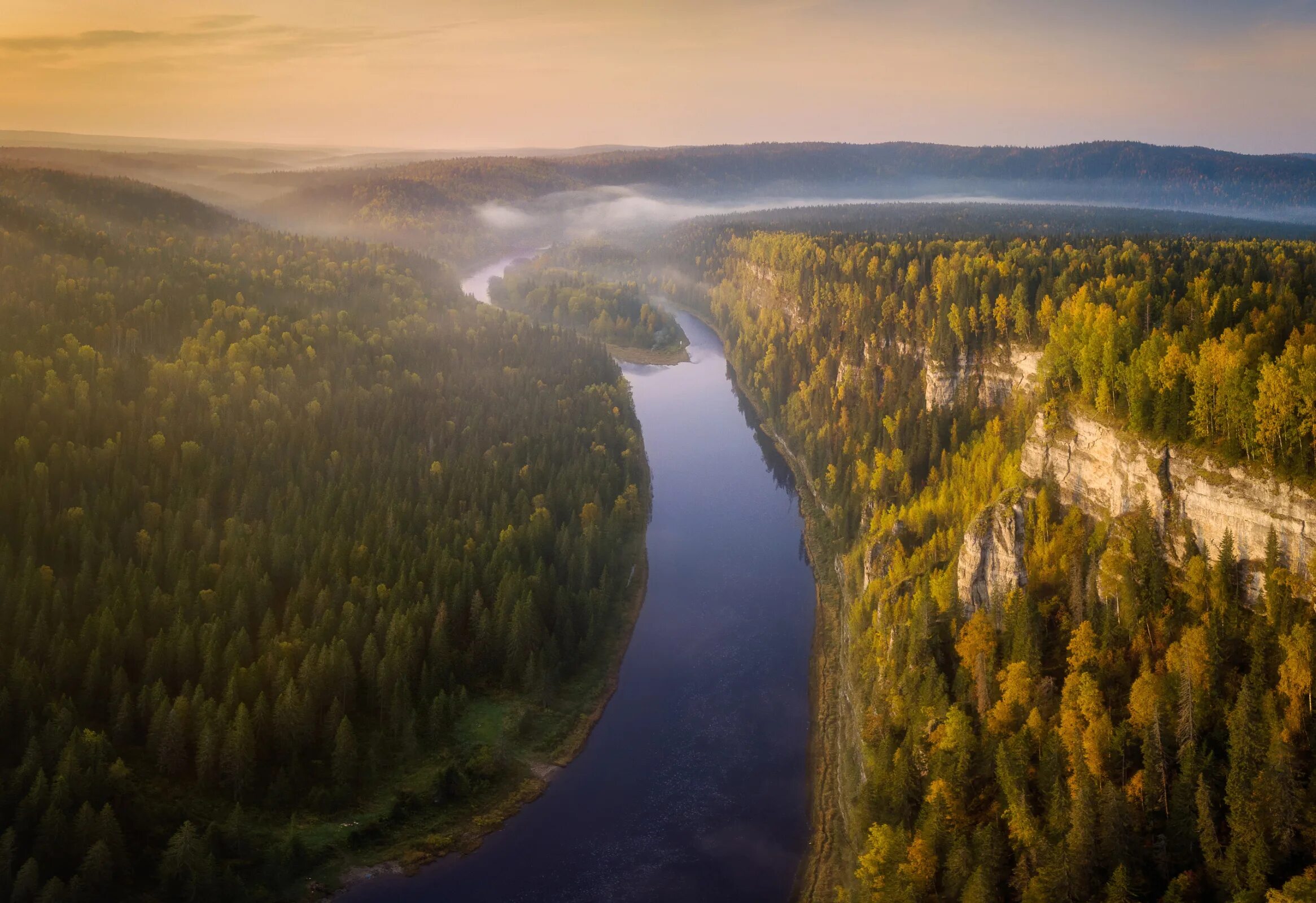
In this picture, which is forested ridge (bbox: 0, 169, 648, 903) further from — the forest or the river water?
the forest

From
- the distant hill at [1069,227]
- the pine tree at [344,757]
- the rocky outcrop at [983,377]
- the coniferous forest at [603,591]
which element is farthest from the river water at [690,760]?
the distant hill at [1069,227]

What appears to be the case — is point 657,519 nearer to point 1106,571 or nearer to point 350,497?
point 350,497

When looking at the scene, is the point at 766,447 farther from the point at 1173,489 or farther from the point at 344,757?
the point at 344,757

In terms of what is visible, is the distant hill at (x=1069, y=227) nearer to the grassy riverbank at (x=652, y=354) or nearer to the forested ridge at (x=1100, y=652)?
the grassy riverbank at (x=652, y=354)

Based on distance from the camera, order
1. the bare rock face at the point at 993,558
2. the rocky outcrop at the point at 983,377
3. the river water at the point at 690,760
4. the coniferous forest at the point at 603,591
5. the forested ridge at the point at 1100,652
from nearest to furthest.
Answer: the forested ridge at the point at 1100,652 < the coniferous forest at the point at 603,591 < the river water at the point at 690,760 < the bare rock face at the point at 993,558 < the rocky outcrop at the point at 983,377

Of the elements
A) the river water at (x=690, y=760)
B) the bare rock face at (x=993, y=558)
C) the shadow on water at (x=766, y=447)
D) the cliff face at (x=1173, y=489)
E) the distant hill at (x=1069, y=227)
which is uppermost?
the distant hill at (x=1069, y=227)

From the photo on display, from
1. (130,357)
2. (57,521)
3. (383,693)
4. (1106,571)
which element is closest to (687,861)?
(383,693)
